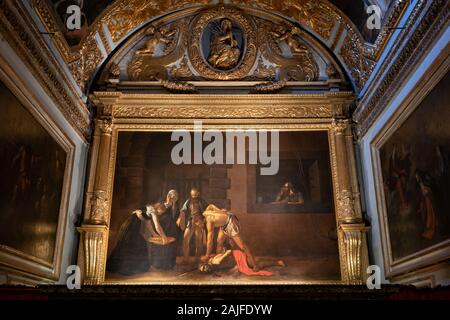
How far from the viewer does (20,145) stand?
614 cm

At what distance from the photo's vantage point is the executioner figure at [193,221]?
26.9ft

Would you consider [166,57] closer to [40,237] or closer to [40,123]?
[40,123]

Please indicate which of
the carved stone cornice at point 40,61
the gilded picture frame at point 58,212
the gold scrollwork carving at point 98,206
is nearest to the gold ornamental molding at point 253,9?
the carved stone cornice at point 40,61

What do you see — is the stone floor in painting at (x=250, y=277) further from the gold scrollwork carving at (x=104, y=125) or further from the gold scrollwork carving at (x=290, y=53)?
the gold scrollwork carving at (x=290, y=53)

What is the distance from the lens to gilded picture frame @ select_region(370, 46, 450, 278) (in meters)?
5.58

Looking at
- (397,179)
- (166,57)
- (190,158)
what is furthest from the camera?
(166,57)

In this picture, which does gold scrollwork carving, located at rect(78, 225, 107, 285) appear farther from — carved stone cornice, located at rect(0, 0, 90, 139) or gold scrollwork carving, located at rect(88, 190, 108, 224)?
carved stone cornice, located at rect(0, 0, 90, 139)

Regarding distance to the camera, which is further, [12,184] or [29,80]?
[29,80]

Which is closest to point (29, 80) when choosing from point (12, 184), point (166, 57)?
point (12, 184)

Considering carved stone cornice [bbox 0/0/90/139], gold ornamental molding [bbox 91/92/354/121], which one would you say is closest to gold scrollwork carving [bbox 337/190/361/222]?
gold ornamental molding [bbox 91/92/354/121]

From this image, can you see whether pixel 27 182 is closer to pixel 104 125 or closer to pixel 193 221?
pixel 104 125

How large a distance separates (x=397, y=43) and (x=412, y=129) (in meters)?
1.47

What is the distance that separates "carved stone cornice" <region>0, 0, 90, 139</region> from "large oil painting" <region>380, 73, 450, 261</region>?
590 centimetres

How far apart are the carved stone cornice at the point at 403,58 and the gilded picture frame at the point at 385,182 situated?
1.30ft
